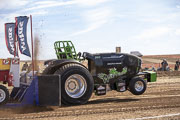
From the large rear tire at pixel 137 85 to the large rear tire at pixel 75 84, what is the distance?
5.66ft

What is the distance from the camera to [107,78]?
27.3 feet

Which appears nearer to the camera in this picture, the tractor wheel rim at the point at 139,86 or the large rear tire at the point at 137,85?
the large rear tire at the point at 137,85

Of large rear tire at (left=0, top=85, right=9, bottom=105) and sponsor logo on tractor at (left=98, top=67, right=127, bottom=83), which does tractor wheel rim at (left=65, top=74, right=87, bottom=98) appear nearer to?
sponsor logo on tractor at (left=98, top=67, right=127, bottom=83)

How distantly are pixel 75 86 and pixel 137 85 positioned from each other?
2.39m

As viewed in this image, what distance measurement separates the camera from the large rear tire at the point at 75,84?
714 centimetres

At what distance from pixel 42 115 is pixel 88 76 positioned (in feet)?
6.75

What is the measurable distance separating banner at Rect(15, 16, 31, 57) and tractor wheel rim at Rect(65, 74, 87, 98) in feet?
4.43

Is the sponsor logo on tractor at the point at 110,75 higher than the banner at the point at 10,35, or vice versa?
the banner at the point at 10,35

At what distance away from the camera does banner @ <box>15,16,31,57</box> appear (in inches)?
278

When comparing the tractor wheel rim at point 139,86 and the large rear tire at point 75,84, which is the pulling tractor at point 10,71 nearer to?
the large rear tire at point 75,84

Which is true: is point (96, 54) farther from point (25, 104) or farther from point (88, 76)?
point (25, 104)

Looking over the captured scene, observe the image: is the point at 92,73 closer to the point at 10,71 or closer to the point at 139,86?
the point at 139,86

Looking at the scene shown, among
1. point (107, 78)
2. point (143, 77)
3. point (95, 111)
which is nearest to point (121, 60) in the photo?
point (107, 78)

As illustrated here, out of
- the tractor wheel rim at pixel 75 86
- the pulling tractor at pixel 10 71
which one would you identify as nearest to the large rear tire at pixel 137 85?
the tractor wheel rim at pixel 75 86
